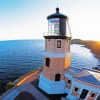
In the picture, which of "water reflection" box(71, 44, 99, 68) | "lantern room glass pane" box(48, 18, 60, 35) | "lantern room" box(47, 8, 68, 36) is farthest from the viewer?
"water reflection" box(71, 44, 99, 68)

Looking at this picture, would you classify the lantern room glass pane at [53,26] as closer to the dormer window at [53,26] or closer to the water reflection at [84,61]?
the dormer window at [53,26]

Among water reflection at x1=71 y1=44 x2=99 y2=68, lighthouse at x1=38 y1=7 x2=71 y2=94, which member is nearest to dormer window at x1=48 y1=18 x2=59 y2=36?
lighthouse at x1=38 y1=7 x2=71 y2=94

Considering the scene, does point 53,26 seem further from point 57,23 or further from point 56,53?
point 56,53

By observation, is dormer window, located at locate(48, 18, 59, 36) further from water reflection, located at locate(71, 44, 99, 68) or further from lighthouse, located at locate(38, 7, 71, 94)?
water reflection, located at locate(71, 44, 99, 68)

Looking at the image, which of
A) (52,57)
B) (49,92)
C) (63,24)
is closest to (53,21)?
(63,24)

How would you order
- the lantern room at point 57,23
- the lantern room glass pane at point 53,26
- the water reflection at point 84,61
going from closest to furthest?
the lantern room at point 57,23, the lantern room glass pane at point 53,26, the water reflection at point 84,61

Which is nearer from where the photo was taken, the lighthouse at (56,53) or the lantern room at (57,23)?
the lantern room at (57,23)

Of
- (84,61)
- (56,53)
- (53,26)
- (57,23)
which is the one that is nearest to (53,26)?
(53,26)

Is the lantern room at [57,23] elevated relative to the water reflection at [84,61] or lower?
elevated

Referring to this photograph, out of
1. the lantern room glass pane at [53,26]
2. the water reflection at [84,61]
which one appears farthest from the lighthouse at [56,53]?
the water reflection at [84,61]
